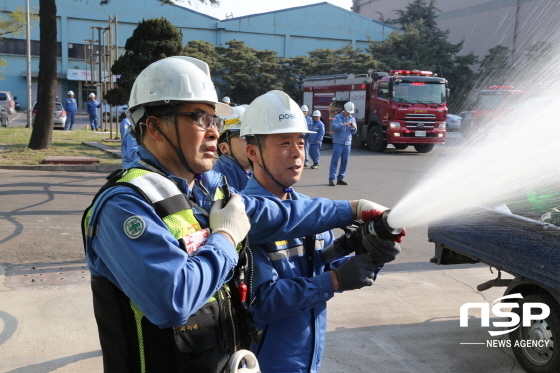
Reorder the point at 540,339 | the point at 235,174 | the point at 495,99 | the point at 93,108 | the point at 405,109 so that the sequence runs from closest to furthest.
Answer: the point at 540,339
the point at 235,174
the point at 495,99
the point at 405,109
the point at 93,108

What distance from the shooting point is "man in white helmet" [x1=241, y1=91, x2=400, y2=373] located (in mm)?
2312

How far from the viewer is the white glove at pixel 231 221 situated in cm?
187

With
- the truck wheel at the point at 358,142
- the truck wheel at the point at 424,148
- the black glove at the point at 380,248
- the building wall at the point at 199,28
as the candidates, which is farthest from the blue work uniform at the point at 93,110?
the black glove at the point at 380,248

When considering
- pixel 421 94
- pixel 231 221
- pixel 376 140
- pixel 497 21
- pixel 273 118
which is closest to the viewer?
pixel 231 221

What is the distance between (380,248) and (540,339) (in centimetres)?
264

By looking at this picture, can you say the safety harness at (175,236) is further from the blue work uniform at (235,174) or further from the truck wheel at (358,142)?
the truck wheel at (358,142)

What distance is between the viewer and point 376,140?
76.1ft

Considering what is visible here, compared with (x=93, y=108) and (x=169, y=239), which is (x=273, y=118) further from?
(x=93, y=108)

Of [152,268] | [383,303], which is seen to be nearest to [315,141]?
[383,303]

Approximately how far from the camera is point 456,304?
5852 millimetres

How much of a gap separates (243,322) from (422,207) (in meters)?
0.99

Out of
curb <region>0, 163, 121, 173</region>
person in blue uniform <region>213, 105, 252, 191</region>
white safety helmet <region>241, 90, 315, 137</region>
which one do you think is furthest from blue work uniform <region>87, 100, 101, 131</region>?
white safety helmet <region>241, 90, 315, 137</region>

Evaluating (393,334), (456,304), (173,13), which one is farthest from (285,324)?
(173,13)

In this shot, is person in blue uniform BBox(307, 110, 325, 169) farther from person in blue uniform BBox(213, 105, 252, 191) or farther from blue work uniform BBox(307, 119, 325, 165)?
person in blue uniform BBox(213, 105, 252, 191)
